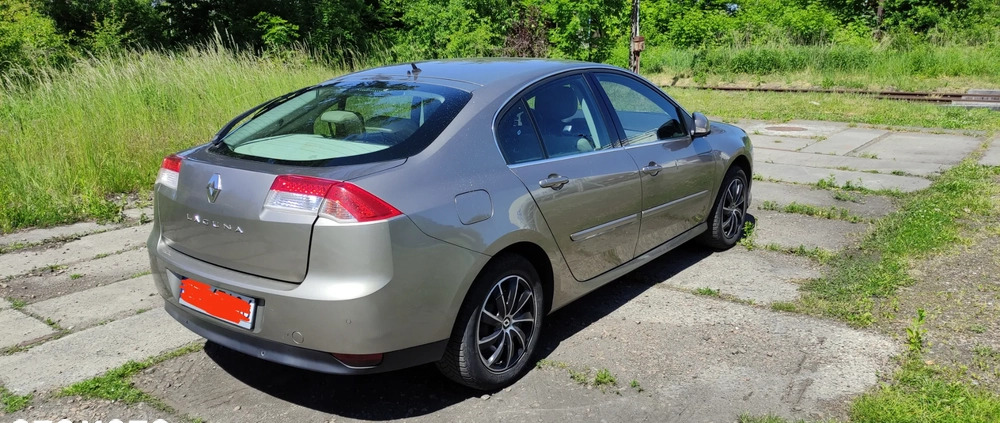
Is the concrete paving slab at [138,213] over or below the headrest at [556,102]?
below

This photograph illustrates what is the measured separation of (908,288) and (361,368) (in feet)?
11.7

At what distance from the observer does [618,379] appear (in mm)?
3680

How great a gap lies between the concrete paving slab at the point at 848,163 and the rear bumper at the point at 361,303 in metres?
7.00

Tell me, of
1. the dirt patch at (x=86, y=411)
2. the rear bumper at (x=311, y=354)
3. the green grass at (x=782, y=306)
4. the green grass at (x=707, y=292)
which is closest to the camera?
the rear bumper at (x=311, y=354)

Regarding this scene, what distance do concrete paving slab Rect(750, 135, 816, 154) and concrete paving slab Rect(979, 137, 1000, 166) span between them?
211cm

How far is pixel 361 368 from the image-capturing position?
306 cm

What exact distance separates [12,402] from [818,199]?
6604mm

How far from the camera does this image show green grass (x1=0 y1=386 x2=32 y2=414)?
3397mm

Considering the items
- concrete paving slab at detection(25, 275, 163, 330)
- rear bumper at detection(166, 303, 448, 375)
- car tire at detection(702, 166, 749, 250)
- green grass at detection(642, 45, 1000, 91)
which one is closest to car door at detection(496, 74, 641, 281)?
rear bumper at detection(166, 303, 448, 375)

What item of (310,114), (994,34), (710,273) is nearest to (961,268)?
(710,273)

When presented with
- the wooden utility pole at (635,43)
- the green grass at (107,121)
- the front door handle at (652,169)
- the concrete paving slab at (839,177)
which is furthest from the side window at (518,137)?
the wooden utility pole at (635,43)

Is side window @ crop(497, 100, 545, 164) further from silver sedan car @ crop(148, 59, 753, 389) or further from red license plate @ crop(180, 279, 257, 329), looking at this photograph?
red license plate @ crop(180, 279, 257, 329)

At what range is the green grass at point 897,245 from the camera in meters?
4.62

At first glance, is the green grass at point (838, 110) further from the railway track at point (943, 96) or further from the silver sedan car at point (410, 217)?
A: the silver sedan car at point (410, 217)
